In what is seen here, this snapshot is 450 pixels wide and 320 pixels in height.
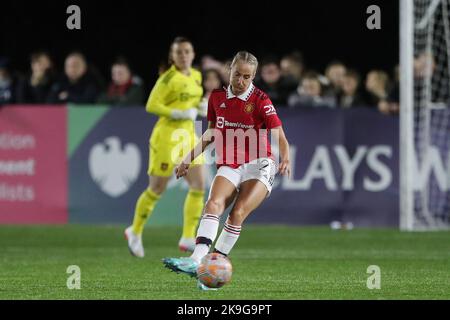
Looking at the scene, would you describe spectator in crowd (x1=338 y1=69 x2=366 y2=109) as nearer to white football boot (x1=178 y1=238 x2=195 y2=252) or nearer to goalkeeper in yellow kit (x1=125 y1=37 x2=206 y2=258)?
goalkeeper in yellow kit (x1=125 y1=37 x2=206 y2=258)

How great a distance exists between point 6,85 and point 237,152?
8.88 m

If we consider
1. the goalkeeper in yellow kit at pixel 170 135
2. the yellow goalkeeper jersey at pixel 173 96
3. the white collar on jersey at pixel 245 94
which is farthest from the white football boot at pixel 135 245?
the white collar on jersey at pixel 245 94

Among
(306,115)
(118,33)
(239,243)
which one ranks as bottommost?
(239,243)

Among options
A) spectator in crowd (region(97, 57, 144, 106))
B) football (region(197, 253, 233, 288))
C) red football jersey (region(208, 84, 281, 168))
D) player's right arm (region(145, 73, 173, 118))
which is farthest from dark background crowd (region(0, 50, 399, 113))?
football (region(197, 253, 233, 288))

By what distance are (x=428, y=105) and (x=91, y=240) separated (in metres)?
4.88

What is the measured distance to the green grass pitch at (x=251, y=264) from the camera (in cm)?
917

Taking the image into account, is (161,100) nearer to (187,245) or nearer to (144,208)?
(144,208)

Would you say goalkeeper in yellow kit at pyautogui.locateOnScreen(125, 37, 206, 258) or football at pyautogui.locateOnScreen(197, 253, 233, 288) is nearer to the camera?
football at pyautogui.locateOnScreen(197, 253, 233, 288)

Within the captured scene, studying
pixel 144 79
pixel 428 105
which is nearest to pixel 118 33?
pixel 144 79

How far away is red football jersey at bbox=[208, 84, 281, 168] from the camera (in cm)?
953

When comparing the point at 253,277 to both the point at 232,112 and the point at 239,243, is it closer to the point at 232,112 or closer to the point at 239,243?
the point at 232,112

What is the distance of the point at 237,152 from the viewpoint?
962 centimetres

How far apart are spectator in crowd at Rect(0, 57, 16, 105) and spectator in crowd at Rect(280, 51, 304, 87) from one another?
392 centimetres
